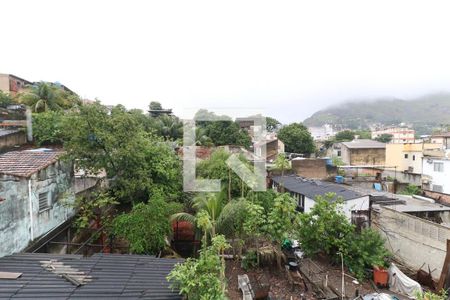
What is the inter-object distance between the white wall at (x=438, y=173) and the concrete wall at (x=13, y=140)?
29.3 meters

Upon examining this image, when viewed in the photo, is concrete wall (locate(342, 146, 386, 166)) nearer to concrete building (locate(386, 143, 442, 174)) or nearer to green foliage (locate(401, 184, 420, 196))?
concrete building (locate(386, 143, 442, 174))

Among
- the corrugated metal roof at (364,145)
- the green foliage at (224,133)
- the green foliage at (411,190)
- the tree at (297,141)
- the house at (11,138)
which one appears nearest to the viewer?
the house at (11,138)

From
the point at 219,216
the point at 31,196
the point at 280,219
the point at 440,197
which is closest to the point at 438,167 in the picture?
the point at 440,197

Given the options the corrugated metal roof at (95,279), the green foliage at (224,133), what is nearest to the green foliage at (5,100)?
the green foliage at (224,133)

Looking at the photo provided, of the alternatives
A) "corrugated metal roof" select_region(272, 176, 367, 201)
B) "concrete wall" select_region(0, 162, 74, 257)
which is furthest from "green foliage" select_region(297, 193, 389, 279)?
"concrete wall" select_region(0, 162, 74, 257)

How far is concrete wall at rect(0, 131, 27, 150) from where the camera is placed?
12702mm

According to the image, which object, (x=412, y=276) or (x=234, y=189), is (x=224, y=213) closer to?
(x=234, y=189)

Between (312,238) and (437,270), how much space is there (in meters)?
4.35

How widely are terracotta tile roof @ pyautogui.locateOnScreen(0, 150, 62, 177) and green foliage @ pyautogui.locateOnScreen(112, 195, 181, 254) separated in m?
2.81

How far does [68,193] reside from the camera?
8.88m

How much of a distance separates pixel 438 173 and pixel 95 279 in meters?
25.9

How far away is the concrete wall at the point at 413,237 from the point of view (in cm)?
909

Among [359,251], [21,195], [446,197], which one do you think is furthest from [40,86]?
[446,197]

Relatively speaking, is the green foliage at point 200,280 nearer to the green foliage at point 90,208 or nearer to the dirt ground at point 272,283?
the dirt ground at point 272,283
